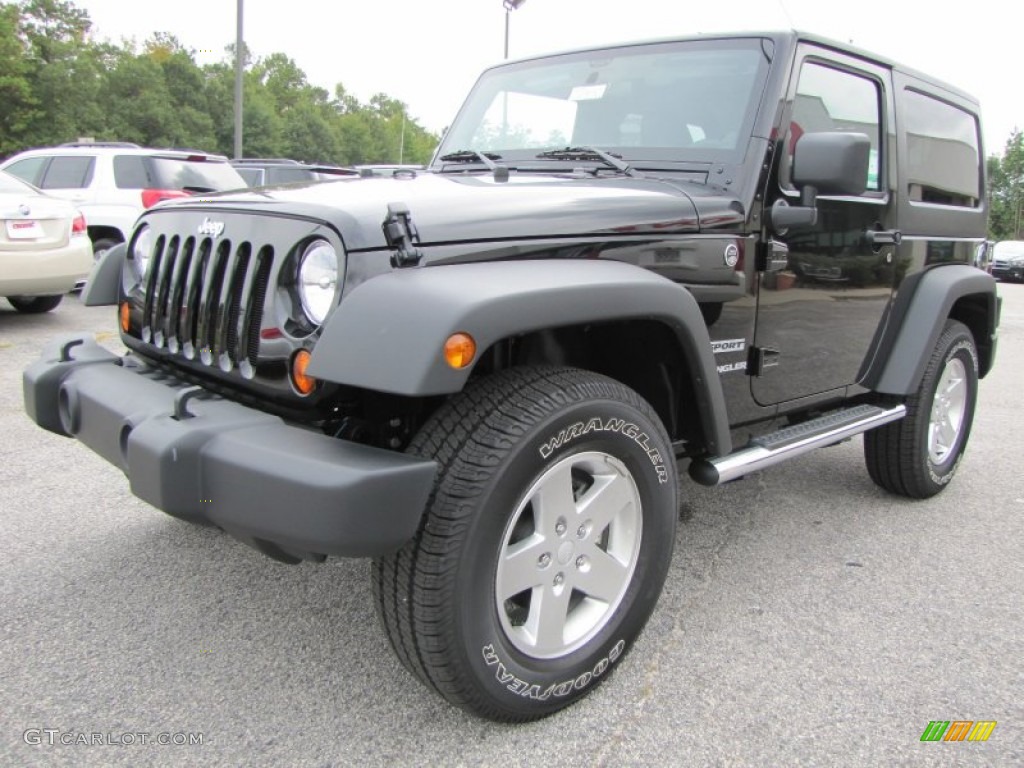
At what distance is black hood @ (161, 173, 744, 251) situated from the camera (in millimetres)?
2045

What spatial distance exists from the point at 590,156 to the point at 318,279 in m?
1.39

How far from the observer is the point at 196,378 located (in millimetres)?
2383

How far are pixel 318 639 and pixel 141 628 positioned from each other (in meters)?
0.57

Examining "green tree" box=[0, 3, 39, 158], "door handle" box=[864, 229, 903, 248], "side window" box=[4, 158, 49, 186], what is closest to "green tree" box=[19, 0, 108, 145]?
"green tree" box=[0, 3, 39, 158]

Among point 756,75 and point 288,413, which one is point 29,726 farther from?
point 756,75

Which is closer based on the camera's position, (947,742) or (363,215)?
(363,215)

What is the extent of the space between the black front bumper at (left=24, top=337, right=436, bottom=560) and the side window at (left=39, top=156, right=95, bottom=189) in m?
8.78

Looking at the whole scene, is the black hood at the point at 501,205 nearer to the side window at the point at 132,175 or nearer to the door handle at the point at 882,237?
the door handle at the point at 882,237

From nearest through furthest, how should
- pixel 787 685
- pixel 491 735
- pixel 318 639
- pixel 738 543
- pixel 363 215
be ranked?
pixel 363 215
pixel 491 735
pixel 787 685
pixel 318 639
pixel 738 543

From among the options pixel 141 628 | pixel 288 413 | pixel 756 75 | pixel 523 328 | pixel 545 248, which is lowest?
pixel 141 628

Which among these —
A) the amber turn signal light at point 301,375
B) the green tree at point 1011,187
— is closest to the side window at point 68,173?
the amber turn signal light at point 301,375

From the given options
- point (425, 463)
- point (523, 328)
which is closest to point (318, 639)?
point (425, 463)

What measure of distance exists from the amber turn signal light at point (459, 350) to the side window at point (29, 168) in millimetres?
10005

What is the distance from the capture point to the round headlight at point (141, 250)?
2.67 metres
